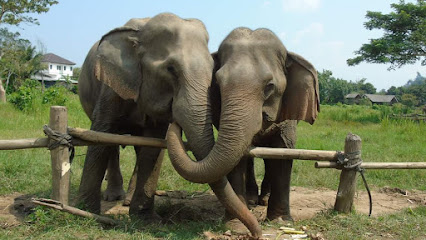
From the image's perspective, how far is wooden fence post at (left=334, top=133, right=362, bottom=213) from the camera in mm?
4859

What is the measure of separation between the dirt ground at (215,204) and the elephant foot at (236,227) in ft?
0.69

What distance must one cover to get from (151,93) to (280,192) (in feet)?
6.04

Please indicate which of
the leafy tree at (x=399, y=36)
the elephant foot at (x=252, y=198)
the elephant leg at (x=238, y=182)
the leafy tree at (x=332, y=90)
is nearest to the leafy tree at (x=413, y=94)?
the leafy tree at (x=332, y=90)

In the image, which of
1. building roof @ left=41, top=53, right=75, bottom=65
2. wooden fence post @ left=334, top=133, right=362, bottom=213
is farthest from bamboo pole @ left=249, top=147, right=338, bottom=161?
building roof @ left=41, top=53, right=75, bottom=65

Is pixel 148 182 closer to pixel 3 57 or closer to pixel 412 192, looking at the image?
pixel 412 192

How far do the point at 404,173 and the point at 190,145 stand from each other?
19.0 feet

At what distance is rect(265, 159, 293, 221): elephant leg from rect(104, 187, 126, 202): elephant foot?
7.76 feet

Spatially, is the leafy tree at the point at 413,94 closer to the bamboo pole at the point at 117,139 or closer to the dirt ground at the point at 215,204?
the dirt ground at the point at 215,204

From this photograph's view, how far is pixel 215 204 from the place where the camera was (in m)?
5.91

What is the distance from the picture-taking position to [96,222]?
13.9 feet

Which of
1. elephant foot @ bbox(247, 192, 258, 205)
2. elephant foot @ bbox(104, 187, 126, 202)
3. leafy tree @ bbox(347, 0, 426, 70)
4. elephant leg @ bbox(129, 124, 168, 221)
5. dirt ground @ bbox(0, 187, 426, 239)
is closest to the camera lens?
elephant leg @ bbox(129, 124, 168, 221)

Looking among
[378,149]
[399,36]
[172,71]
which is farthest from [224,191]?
[399,36]

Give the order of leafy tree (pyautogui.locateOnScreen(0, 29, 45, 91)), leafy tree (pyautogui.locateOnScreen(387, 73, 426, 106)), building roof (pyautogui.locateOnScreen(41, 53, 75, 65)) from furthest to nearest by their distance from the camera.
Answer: building roof (pyautogui.locateOnScreen(41, 53, 75, 65)), leafy tree (pyautogui.locateOnScreen(387, 73, 426, 106)), leafy tree (pyautogui.locateOnScreen(0, 29, 45, 91))

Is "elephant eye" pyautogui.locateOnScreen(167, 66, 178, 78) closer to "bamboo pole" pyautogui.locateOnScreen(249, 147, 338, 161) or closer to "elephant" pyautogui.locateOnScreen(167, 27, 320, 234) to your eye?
"elephant" pyautogui.locateOnScreen(167, 27, 320, 234)
